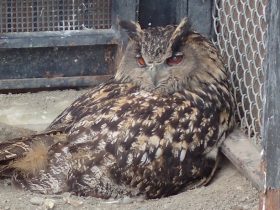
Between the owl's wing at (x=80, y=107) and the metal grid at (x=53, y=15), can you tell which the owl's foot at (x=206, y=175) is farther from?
the metal grid at (x=53, y=15)

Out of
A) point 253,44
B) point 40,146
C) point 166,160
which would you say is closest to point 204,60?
point 253,44

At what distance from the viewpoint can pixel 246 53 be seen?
525cm

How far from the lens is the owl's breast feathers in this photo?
490 centimetres

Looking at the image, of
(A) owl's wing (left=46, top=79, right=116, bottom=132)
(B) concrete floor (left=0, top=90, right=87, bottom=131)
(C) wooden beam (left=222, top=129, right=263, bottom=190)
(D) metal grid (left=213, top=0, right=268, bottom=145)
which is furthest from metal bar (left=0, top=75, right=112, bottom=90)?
(C) wooden beam (left=222, top=129, right=263, bottom=190)

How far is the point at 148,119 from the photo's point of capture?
195 inches

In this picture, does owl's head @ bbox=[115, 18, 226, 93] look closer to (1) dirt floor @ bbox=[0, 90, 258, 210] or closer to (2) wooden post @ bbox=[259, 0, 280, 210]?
(1) dirt floor @ bbox=[0, 90, 258, 210]

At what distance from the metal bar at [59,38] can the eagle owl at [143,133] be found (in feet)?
2.13

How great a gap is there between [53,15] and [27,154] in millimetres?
1204

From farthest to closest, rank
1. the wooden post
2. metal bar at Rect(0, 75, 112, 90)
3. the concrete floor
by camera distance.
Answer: metal bar at Rect(0, 75, 112, 90) < the concrete floor < the wooden post

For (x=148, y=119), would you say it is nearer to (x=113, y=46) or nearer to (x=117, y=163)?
(x=117, y=163)

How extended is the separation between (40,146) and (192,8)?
1.46 m

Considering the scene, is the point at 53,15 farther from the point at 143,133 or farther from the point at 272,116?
the point at 272,116

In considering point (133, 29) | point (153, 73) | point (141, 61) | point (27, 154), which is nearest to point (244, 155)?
point (153, 73)

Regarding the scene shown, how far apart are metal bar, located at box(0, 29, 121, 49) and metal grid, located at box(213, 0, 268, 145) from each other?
745 millimetres
